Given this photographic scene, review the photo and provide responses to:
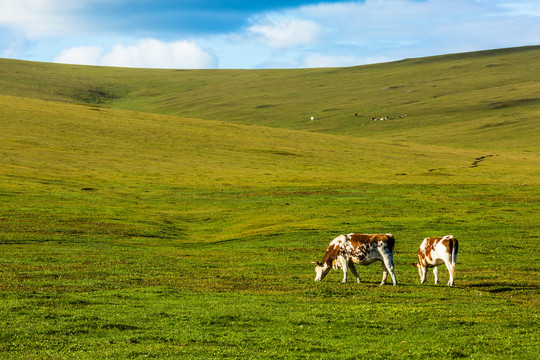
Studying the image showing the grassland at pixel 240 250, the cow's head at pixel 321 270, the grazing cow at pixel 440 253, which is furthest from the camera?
the cow's head at pixel 321 270

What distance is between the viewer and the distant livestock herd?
2303 cm

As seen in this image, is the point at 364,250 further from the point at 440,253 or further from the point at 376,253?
the point at 440,253

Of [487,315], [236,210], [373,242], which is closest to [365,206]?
[236,210]

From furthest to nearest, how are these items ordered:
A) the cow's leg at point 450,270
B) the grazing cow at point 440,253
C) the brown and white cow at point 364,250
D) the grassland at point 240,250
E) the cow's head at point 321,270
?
1. the cow's head at point 321,270
2. the cow's leg at point 450,270
3. the grazing cow at point 440,253
4. the brown and white cow at point 364,250
5. the grassland at point 240,250

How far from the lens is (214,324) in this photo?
17.4 m

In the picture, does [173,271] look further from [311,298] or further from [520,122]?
[520,122]

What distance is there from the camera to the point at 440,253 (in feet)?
79.4

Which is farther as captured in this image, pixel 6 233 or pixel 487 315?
pixel 6 233

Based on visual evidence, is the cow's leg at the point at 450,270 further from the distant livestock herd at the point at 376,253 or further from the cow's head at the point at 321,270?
the cow's head at the point at 321,270

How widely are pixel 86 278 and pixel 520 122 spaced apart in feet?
566

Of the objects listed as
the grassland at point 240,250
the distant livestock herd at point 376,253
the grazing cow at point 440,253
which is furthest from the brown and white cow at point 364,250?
the grazing cow at point 440,253

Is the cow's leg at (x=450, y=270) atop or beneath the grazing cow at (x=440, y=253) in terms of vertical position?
beneath

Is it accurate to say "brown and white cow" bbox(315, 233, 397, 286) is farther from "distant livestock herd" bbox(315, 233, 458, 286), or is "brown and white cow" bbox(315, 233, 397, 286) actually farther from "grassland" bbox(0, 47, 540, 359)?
"grassland" bbox(0, 47, 540, 359)

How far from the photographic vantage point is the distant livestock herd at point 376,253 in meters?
23.0
